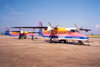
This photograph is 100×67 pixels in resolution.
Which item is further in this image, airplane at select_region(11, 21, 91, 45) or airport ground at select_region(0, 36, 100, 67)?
airplane at select_region(11, 21, 91, 45)

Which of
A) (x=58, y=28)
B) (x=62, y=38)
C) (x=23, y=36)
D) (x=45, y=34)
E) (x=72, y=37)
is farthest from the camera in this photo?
(x=23, y=36)

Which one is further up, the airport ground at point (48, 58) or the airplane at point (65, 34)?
the airplane at point (65, 34)

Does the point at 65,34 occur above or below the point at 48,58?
above

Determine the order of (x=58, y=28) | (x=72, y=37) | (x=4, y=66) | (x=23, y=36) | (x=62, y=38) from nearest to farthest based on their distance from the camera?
(x=4, y=66) < (x=72, y=37) < (x=62, y=38) < (x=58, y=28) < (x=23, y=36)

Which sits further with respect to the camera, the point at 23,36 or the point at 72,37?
the point at 23,36

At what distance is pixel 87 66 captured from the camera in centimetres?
610

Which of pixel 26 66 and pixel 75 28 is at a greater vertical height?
pixel 75 28

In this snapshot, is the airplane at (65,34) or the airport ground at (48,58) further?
the airplane at (65,34)

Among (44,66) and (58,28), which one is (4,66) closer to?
(44,66)

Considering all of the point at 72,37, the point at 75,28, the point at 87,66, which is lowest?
the point at 87,66

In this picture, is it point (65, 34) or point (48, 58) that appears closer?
point (48, 58)

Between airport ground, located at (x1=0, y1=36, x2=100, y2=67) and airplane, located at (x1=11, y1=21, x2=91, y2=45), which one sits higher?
airplane, located at (x1=11, y1=21, x2=91, y2=45)

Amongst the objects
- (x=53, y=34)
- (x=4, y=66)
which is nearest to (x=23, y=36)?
(x=53, y=34)

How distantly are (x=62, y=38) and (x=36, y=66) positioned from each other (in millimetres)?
17838
